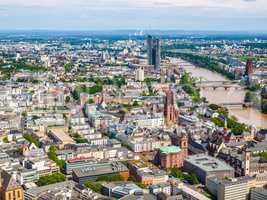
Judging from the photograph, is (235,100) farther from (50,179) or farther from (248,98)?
(50,179)

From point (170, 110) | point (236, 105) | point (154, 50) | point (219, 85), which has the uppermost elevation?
point (154, 50)

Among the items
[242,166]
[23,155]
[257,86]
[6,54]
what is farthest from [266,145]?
[6,54]

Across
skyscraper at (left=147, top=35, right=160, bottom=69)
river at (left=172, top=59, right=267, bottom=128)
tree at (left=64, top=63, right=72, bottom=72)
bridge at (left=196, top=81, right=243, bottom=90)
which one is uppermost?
skyscraper at (left=147, top=35, right=160, bottom=69)

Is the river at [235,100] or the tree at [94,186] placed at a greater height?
the tree at [94,186]

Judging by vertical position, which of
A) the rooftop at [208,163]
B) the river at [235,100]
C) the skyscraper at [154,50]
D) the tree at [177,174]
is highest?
the skyscraper at [154,50]

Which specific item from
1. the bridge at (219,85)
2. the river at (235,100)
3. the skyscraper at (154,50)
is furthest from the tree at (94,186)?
the skyscraper at (154,50)

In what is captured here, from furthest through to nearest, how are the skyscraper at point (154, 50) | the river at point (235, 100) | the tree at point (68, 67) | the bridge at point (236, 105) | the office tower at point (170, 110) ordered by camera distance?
1. the skyscraper at point (154, 50)
2. the tree at point (68, 67)
3. the bridge at point (236, 105)
4. the river at point (235, 100)
5. the office tower at point (170, 110)

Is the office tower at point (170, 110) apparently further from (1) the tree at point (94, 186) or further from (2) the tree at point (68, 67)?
(2) the tree at point (68, 67)

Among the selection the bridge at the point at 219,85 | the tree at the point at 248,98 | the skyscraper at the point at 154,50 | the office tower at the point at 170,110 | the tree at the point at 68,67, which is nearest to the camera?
the office tower at the point at 170,110

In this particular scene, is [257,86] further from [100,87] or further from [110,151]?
[110,151]

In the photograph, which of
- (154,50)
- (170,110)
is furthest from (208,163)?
(154,50)

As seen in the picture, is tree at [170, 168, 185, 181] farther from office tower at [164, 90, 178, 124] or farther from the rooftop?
office tower at [164, 90, 178, 124]

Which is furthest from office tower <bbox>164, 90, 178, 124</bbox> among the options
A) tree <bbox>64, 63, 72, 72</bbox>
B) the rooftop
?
tree <bbox>64, 63, 72, 72</bbox>
